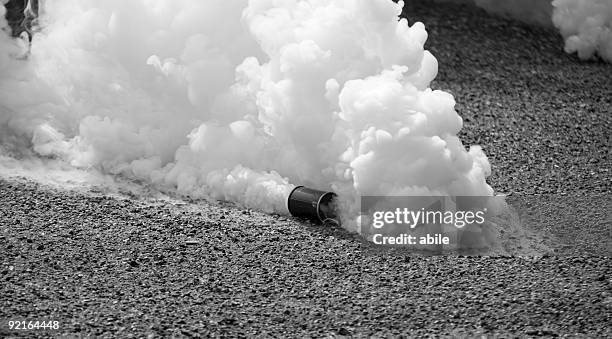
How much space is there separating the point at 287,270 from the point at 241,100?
66.6 inches

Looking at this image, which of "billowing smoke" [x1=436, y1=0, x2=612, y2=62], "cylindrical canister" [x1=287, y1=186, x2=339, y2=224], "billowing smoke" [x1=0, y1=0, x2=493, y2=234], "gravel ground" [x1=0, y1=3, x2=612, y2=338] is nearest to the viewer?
"gravel ground" [x1=0, y1=3, x2=612, y2=338]

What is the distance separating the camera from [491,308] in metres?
4.95

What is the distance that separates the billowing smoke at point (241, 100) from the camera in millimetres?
5906

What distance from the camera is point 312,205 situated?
6020mm

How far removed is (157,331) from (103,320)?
308 mm

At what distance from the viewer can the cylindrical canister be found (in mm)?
6020

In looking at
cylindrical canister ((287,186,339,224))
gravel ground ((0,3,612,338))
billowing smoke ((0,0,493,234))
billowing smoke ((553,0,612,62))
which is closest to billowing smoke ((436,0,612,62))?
billowing smoke ((553,0,612,62))

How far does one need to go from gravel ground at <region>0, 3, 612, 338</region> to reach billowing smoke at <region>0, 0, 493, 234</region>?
0.42 metres

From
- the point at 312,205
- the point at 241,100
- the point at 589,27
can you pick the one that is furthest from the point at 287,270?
the point at 589,27

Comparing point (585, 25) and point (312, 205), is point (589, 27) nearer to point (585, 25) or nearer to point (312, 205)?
point (585, 25)

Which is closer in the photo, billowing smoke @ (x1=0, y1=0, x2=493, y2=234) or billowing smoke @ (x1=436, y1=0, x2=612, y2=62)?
billowing smoke @ (x1=0, y1=0, x2=493, y2=234)

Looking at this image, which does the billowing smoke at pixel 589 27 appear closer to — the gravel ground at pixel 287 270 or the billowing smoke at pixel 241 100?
the gravel ground at pixel 287 270

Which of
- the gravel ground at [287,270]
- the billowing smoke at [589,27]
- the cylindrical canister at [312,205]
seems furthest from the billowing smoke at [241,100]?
the billowing smoke at [589,27]

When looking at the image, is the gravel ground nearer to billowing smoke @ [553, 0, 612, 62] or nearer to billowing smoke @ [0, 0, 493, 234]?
billowing smoke @ [0, 0, 493, 234]
